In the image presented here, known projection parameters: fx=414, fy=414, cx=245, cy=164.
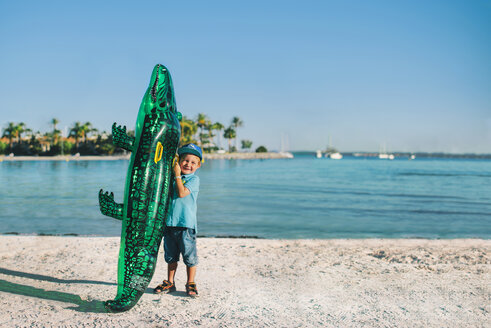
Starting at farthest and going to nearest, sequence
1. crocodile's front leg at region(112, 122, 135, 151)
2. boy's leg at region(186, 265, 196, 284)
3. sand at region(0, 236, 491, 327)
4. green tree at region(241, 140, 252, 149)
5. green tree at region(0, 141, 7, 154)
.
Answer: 1. green tree at region(241, 140, 252, 149)
2. green tree at region(0, 141, 7, 154)
3. boy's leg at region(186, 265, 196, 284)
4. sand at region(0, 236, 491, 327)
5. crocodile's front leg at region(112, 122, 135, 151)

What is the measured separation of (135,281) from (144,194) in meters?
0.95

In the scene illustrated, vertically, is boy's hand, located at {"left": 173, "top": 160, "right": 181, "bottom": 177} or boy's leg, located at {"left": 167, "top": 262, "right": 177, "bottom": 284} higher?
boy's hand, located at {"left": 173, "top": 160, "right": 181, "bottom": 177}

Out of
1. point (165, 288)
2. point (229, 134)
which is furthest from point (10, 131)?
point (165, 288)

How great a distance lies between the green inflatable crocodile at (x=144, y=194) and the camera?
449 cm

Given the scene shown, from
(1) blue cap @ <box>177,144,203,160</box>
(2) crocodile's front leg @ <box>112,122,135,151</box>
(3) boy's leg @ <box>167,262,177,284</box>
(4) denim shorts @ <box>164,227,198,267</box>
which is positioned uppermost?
(2) crocodile's front leg @ <box>112,122,135,151</box>

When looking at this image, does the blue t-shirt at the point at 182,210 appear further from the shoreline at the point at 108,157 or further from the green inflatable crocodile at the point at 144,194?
the shoreline at the point at 108,157

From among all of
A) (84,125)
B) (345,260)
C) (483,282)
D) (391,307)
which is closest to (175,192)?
(391,307)

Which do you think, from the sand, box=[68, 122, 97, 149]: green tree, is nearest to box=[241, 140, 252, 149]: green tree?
box=[68, 122, 97, 149]: green tree

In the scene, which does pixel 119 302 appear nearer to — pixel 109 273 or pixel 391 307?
pixel 109 273

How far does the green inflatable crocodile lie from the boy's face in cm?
39

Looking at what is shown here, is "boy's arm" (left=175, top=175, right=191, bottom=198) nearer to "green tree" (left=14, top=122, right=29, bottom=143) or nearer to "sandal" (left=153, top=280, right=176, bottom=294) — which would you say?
"sandal" (left=153, top=280, right=176, bottom=294)

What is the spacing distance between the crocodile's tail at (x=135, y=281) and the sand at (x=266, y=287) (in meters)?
0.16

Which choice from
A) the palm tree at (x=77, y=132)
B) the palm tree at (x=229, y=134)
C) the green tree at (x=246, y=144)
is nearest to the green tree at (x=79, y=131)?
the palm tree at (x=77, y=132)

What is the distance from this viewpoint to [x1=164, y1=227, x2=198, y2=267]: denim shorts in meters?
5.04
